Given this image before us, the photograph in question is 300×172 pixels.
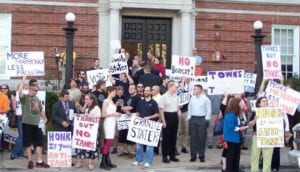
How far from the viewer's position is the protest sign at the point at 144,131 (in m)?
14.4

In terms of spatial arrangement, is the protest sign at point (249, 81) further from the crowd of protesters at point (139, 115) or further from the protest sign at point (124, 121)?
the protest sign at point (124, 121)

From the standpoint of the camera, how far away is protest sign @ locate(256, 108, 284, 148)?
13.1 metres

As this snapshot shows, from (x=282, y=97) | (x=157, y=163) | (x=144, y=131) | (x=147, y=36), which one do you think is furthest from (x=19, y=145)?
(x=147, y=36)

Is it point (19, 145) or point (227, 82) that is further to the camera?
point (227, 82)

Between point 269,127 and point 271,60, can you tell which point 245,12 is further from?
point 269,127

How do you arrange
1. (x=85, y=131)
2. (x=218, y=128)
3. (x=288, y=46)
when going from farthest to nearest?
(x=288, y=46) → (x=218, y=128) → (x=85, y=131)

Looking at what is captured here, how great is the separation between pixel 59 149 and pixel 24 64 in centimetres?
242

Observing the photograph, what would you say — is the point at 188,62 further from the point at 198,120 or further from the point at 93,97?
the point at 93,97

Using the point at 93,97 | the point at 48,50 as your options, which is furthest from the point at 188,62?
the point at 48,50

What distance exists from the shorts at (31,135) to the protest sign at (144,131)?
2077mm

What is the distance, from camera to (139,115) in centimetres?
1459

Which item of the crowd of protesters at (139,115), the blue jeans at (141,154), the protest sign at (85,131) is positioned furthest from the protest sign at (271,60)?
the protest sign at (85,131)

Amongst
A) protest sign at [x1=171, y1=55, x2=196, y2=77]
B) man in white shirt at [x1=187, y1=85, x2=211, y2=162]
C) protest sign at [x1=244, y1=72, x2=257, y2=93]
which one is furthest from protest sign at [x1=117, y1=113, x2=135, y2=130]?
protest sign at [x1=244, y1=72, x2=257, y2=93]

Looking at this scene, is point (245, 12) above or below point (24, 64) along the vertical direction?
above
